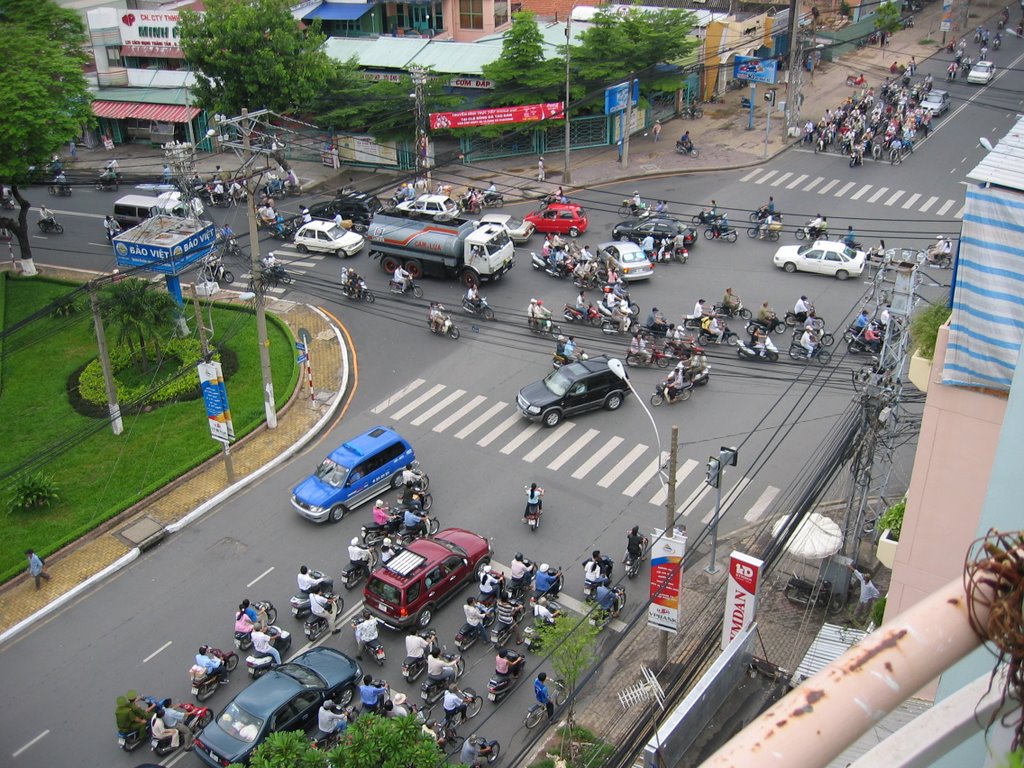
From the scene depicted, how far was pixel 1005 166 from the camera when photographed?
16156 millimetres

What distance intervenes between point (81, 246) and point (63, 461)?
18226 millimetres

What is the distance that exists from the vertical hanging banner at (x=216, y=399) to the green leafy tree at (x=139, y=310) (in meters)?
6.98

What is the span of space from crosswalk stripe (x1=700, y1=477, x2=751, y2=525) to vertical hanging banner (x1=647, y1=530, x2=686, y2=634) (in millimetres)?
6902

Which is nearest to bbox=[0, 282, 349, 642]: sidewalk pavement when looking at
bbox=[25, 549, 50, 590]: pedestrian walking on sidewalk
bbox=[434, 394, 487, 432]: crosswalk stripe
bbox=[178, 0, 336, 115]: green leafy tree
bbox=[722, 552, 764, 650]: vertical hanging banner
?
bbox=[25, 549, 50, 590]: pedestrian walking on sidewalk

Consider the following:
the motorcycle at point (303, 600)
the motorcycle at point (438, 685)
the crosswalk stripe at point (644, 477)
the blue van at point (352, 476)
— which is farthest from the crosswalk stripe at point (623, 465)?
the motorcycle at point (303, 600)

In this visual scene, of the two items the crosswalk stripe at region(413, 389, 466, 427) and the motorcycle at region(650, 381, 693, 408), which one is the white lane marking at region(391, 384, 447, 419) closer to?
the crosswalk stripe at region(413, 389, 466, 427)

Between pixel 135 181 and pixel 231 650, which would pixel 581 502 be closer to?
pixel 231 650

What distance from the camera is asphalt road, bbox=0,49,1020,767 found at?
71.0 feet

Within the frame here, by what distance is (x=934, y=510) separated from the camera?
17625 mm

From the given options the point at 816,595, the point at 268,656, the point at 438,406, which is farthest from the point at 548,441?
the point at 268,656

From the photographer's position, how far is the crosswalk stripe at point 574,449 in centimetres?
2792

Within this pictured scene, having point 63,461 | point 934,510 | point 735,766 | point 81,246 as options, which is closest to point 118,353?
point 63,461

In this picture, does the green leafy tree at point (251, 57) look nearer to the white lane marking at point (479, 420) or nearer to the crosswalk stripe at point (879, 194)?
the white lane marking at point (479, 420)

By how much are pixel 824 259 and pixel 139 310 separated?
2463 centimetres
